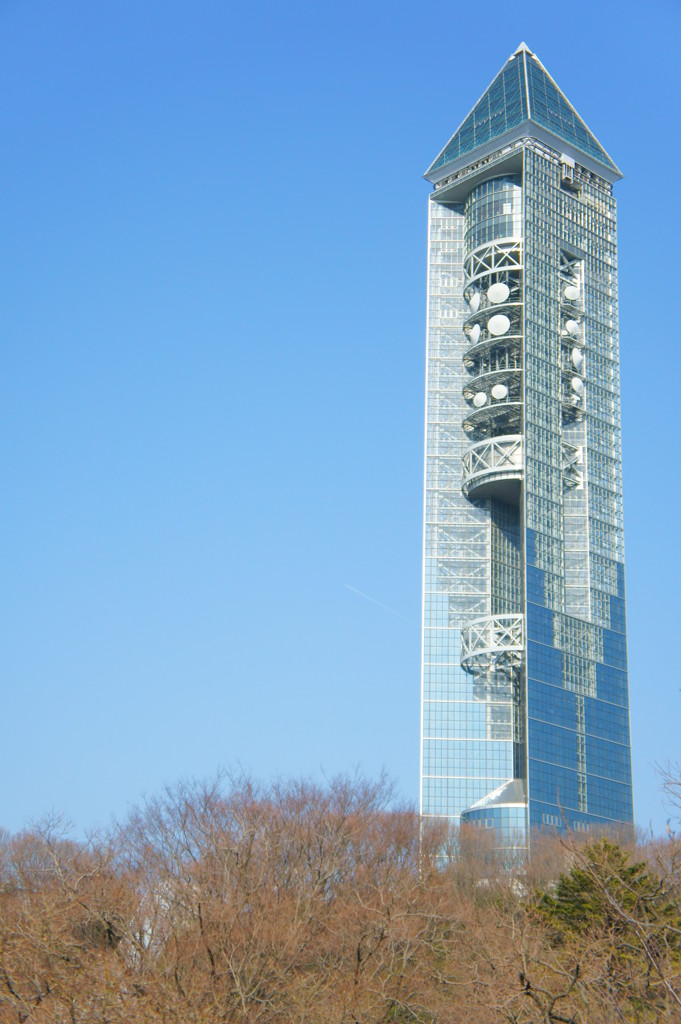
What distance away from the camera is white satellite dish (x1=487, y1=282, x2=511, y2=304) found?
15038cm

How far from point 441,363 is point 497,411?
1249 cm

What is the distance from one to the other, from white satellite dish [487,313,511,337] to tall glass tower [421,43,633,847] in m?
0.29

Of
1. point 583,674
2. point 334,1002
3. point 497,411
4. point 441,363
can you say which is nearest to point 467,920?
point 334,1002

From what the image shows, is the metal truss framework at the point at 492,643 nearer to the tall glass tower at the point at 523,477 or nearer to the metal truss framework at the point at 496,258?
the tall glass tower at the point at 523,477

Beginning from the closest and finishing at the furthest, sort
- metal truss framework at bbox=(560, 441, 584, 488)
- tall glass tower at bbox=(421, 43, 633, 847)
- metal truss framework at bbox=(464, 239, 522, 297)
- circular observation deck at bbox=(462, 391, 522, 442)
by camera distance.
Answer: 1. tall glass tower at bbox=(421, 43, 633, 847)
2. circular observation deck at bbox=(462, 391, 522, 442)
3. metal truss framework at bbox=(560, 441, 584, 488)
4. metal truss framework at bbox=(464, 239, 522, 297)

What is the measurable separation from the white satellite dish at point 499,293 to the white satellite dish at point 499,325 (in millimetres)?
1891

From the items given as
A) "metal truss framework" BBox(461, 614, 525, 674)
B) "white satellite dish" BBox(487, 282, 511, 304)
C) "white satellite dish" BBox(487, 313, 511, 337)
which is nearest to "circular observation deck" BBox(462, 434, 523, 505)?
"white satellite dish" BBox(487, 313, 511, 337)

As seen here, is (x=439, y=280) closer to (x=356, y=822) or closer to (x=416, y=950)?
(x=356, y=822)

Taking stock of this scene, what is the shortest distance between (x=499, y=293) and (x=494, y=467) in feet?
67.3

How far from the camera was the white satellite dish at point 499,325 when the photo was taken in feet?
492

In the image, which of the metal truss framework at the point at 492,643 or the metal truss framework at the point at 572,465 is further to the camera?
the metal truss framework at the point at 572,465

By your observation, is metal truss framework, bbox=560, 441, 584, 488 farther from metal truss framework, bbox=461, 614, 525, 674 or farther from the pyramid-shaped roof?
the pyramid-shaped roof

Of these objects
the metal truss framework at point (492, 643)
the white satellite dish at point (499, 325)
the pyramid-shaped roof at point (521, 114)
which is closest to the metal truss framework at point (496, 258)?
the white satellite dish at point (499, 325)

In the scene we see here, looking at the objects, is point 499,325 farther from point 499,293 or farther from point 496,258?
point 496,258
